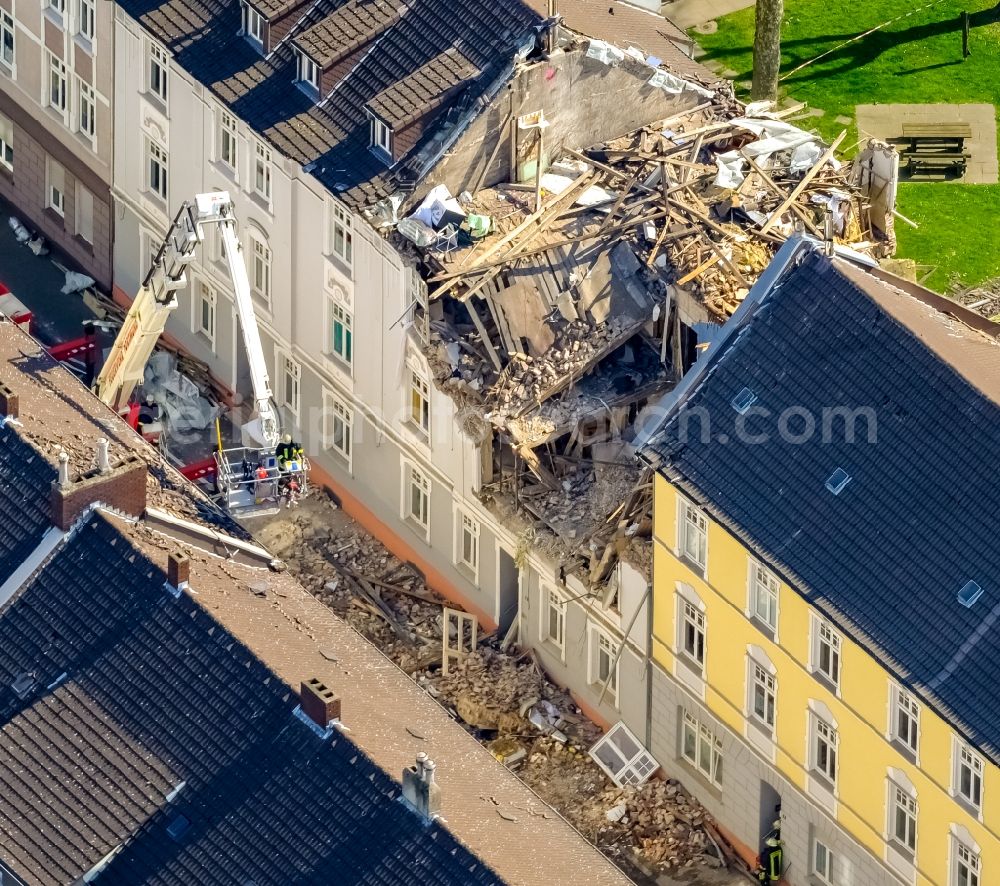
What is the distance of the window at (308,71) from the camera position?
357ft

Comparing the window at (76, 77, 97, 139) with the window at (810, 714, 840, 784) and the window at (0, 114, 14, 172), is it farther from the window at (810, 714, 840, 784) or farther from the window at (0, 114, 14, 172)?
the window at (810, 714, 840, 784)

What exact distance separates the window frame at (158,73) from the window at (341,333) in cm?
969

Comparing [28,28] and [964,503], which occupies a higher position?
[964,503]

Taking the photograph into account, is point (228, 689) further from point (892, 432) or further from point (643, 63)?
point (643, 63)

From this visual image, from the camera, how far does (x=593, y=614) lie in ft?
340

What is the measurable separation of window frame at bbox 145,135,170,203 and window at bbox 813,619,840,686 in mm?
30933

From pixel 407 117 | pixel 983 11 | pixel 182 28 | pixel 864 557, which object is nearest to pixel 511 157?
pixel 407 117

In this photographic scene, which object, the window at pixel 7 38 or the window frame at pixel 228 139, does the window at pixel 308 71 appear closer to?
the window frame at pixel 228 139

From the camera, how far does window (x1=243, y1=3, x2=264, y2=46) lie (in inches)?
4348

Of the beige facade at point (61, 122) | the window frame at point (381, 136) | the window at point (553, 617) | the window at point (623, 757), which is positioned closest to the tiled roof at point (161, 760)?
the window at point (553, 617)


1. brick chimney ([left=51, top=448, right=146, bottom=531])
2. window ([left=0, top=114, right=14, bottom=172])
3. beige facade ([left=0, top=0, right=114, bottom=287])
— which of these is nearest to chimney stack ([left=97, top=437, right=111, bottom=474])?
brick chimney ([left=51, top=448, right=146, bottom=531])

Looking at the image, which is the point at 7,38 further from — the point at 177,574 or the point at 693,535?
the point at 693,535

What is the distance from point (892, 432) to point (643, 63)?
18546mm

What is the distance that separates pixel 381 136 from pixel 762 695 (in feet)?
67.4
